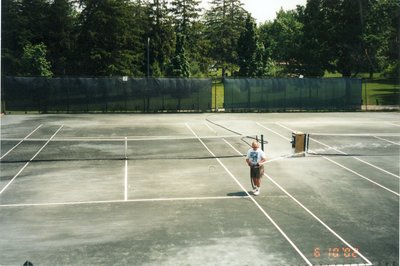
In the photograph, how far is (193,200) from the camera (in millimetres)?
16031

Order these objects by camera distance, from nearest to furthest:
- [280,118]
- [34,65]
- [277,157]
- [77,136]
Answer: [277,157] → [77,136] → [280,118] → [34,65]

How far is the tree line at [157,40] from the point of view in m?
73.9

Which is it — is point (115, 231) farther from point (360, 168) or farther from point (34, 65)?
point (34, 65)

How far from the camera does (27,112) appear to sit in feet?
143

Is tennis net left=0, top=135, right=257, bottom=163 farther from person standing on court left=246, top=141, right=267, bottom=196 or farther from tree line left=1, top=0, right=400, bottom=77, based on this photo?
tree line left=1, top=0, right=400, bottom=77

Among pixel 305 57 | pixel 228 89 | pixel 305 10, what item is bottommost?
pixel 228 89

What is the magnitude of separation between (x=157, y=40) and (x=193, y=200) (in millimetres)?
74153

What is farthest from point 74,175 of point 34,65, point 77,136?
point 34,65

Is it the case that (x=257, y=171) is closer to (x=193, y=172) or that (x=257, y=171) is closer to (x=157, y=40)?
(x=193, y=172)

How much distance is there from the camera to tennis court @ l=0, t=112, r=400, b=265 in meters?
11.5

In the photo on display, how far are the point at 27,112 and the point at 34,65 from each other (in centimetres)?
1871

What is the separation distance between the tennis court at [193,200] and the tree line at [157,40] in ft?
139
